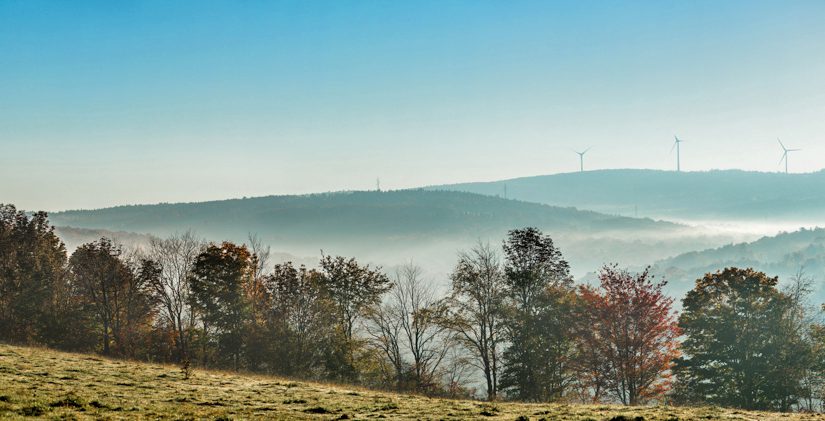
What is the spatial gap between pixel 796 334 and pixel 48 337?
68058 mm

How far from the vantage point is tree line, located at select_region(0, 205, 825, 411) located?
4784 cm

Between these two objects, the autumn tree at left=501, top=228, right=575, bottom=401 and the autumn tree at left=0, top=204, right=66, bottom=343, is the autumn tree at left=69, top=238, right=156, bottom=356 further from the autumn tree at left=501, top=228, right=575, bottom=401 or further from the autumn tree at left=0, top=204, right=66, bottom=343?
the autumn tree at left=501, top=228, right=575, bottom=401

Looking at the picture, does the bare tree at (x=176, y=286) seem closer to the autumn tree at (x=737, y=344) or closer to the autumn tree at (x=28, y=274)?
the autumn tree at (x=28, y=274)

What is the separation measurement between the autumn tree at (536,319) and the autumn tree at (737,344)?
31.1 ft

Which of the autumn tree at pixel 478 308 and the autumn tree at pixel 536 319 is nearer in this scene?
the autumn tree at pixel 536 319

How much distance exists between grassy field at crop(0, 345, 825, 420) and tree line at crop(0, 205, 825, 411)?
19.4m

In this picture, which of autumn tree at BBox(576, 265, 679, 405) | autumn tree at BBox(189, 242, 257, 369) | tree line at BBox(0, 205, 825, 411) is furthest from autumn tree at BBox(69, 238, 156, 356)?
autumn tree at BBox(576, 265, 679, 405)

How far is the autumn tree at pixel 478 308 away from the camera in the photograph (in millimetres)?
51312

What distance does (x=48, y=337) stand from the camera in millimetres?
58594

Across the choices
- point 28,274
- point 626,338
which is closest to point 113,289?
point 28,274

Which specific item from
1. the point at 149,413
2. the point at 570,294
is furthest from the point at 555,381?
the point at 149,413

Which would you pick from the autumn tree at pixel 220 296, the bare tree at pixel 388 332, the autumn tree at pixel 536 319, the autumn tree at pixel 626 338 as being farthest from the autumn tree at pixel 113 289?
the autumn tree at pixel 626 338

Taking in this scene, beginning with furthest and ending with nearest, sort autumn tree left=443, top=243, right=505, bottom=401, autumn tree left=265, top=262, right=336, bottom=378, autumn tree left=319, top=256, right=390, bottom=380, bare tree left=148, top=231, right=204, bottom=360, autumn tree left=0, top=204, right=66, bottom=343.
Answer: autumn tree left=0, top=204, right=66, bottom=343
bare tree left=148, top=231, right=204, bottom=360
autumn tree left=319, top=256, right=390, bottom=380
autumn tree left=265, top=262, right=336, bottom=378
autumn tree left=443, top=243, right=505, bottom=401

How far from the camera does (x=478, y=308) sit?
52.6 m
